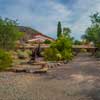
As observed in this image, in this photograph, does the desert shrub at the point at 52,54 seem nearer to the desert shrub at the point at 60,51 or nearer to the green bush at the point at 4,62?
the desert shrub at the point at 60,51

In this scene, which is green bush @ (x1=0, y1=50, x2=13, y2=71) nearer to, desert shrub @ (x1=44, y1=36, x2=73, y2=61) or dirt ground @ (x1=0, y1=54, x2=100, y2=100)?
dirt ground @ (x1=0, y1=54, x2=100, y2=100)

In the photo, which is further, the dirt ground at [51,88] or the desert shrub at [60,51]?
the desert shrub at [60,51]

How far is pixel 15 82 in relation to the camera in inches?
514

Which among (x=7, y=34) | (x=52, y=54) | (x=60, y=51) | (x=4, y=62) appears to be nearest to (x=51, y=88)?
(x=4, y=62)

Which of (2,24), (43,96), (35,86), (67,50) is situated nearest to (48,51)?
(67,50)

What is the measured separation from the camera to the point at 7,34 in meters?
30.8

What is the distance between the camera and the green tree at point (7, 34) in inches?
1191

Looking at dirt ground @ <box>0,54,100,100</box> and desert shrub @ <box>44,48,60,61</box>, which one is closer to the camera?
dirt ground @ <box>0,54,100,100</box>

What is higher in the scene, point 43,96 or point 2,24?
point 2,24

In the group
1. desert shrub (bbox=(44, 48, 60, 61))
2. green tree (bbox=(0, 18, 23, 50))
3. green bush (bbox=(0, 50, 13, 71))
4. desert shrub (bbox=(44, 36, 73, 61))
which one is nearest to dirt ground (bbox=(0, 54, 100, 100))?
green bush (bbox=(0, 50, 13, 71))

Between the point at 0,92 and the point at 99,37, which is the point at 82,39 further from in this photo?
the point at 0,92

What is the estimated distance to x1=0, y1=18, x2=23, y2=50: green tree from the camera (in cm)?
3025

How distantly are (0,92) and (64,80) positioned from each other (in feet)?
12.8

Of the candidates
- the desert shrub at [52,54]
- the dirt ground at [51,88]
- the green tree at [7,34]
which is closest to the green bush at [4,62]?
the dirt ground at [51,88]
